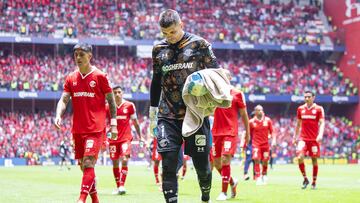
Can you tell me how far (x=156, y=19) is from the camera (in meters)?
61.8

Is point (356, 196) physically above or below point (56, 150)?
above

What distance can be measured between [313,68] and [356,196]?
1976 inches

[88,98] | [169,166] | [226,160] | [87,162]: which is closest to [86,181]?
[87,162]

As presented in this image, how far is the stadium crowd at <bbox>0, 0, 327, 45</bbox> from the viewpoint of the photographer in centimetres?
5769

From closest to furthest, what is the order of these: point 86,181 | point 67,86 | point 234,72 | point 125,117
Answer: point 86,181
point 67,86
point 125,117
point 234,72

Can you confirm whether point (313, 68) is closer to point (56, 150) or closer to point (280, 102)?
point (280, 102)

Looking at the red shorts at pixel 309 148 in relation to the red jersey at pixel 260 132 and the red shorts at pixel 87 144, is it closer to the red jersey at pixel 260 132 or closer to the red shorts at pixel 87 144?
the red jersey at pixel 260 132

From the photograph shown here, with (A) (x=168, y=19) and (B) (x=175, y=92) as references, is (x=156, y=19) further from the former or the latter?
(A) (x=168, y=19)

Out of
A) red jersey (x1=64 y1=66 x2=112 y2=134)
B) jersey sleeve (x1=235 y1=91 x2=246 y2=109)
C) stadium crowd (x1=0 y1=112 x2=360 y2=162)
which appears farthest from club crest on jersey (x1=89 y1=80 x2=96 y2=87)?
stadium crowd (x1=0 y1=112 x2=360 y2=162)

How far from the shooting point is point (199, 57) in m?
9.16

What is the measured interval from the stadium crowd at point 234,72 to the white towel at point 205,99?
46.9 metres

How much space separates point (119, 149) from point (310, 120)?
6129 millimetres

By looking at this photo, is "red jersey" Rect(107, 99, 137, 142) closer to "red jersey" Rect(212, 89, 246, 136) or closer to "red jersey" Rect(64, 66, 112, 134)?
"red jersey" Rect(212, 89, 246, 136)

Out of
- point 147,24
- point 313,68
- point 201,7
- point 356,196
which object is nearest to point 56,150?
point 147,24
